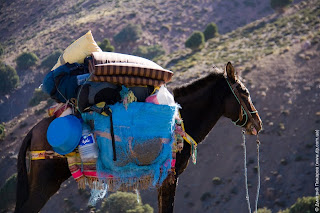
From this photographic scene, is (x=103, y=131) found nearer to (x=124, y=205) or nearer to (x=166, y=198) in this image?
(x=166, y=198)

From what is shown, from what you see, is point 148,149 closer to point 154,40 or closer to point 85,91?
point 85,91

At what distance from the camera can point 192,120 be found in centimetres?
609

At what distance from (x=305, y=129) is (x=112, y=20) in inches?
1214

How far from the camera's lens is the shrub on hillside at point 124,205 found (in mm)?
15740

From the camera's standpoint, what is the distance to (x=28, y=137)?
5.63 metres

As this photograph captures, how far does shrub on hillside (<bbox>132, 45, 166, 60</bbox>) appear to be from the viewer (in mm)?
39544

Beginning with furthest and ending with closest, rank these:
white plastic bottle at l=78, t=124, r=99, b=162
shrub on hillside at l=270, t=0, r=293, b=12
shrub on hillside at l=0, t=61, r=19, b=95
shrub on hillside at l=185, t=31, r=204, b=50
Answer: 1. shrub on hillside at l=270, t=0, r=293, b=12
2. shrub on hillside at l=0, t=61, r=19, b=95
3. shrub on hillside at l=185, t=31, r=204, b=50
4. white plastic bottle at l=78, t=124, r=99, b=162

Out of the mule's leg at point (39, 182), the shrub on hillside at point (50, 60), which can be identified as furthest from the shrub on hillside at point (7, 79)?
the mule's leg at point (39, 182)

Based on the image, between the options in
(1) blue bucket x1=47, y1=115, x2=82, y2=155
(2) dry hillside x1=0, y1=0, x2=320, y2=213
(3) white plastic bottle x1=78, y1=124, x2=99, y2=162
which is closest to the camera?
(1) blue bucket x1=47, y1=115, x2=82, y2=155

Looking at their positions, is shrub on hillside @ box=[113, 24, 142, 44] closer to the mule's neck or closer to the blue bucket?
the mule's neck

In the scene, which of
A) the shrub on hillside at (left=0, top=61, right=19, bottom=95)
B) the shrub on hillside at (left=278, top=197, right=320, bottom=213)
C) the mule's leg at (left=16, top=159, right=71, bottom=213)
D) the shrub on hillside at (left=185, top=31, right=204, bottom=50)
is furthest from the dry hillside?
the mule's leg at (left=16, top=159, right=71, bottom=213)

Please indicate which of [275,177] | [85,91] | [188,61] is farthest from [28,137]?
[188,61]

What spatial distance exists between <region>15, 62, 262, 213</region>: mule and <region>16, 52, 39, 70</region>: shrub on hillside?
33.0 metres

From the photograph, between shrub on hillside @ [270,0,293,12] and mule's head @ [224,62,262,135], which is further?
shrub on hillside @ [270,0,293,12]
